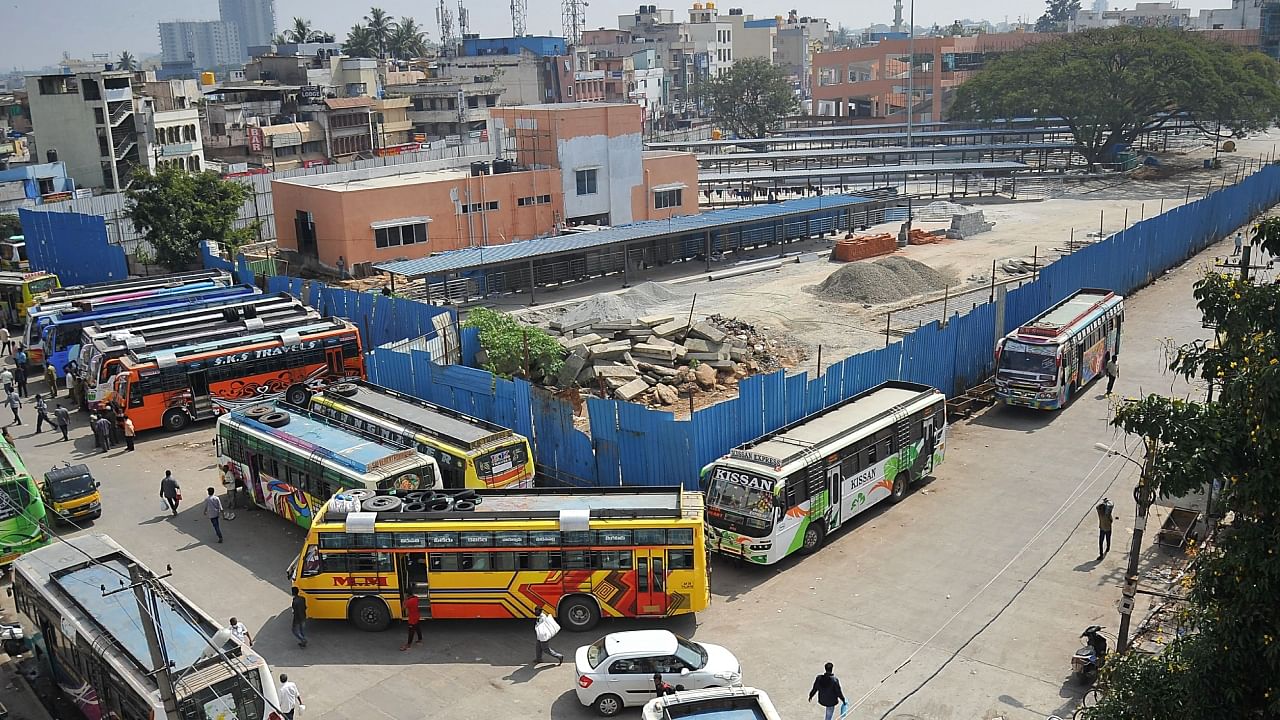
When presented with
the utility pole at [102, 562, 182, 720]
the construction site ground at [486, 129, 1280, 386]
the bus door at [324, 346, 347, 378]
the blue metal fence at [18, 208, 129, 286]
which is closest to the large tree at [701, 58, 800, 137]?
the construction site ground at [486, 129, 1280, 386]

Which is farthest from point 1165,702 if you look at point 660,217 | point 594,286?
point 660,217

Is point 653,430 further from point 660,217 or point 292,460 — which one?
point 660,217

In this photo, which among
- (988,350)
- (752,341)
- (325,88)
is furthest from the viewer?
(325,88)

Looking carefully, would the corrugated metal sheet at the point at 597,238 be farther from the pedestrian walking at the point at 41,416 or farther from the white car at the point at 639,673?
the white car at the point at 639,673

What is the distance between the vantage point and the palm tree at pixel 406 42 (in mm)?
142125

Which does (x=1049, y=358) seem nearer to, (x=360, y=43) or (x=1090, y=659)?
(x=1090, y=659)

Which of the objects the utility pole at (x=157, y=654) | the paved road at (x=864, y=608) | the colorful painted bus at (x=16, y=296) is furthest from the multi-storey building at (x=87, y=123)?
the utility pole at (x=157, y=654)

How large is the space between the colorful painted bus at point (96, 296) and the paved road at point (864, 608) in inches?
499

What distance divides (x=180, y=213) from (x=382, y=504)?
3391 cm

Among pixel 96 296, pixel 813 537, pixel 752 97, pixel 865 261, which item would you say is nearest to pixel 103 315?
pixel 96 296

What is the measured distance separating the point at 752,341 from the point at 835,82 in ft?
315

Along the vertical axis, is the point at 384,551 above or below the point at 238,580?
above

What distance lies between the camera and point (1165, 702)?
31.1ft

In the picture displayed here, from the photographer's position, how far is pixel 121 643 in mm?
14352
